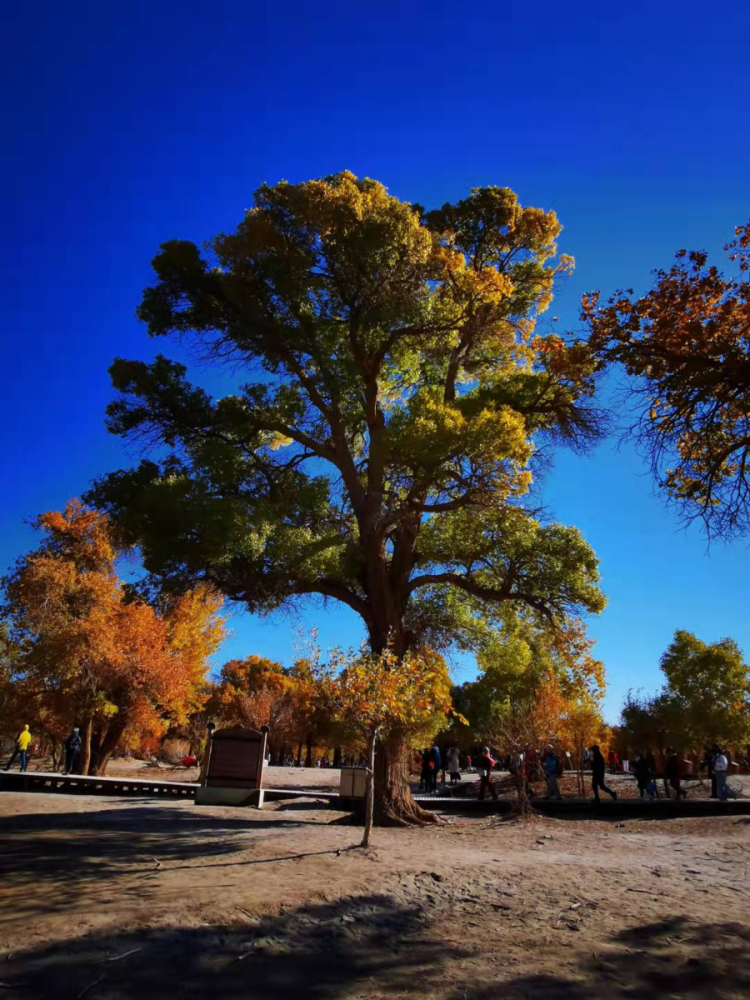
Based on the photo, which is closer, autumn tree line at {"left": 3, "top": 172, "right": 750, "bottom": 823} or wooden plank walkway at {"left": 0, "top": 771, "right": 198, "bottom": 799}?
autumn tree line at {"left": 3, "top": 172, "right": 750, "bottom": 823}

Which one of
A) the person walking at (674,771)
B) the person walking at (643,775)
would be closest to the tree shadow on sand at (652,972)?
the person walking at (674,771)

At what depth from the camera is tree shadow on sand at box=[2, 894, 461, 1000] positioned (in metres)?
4.36

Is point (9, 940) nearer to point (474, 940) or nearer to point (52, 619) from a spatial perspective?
point (474, 940)

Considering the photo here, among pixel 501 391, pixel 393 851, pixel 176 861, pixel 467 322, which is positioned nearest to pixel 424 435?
pixel 501 391

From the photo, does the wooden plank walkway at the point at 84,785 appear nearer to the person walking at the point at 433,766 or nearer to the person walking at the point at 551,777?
the person walking at the point at 433,766

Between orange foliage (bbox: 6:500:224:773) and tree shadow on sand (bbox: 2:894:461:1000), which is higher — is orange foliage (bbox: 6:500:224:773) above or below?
above

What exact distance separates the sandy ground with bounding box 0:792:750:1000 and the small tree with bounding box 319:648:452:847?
1.80 m

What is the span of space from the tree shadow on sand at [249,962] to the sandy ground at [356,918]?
0.06ft

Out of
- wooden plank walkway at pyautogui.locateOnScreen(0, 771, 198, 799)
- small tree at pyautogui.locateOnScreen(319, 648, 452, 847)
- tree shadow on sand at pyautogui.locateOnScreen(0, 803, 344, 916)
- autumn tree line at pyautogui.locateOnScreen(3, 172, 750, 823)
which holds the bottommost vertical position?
wooden plank walkway at pyautogui.locateOnScreen(0, 771, 198, 799)

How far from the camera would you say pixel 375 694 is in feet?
33.2

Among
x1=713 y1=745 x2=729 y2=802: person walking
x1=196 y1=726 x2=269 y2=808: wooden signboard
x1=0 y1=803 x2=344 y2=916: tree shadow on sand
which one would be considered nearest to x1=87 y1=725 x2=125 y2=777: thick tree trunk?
x1=196 y1=726 x2=269 y2=808: wooden signboard

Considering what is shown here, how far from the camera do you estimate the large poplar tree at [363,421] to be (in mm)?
12938

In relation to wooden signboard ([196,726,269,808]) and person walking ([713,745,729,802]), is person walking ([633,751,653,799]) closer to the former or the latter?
person walking ([713,745,729,802])

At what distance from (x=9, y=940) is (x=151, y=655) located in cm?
2130
